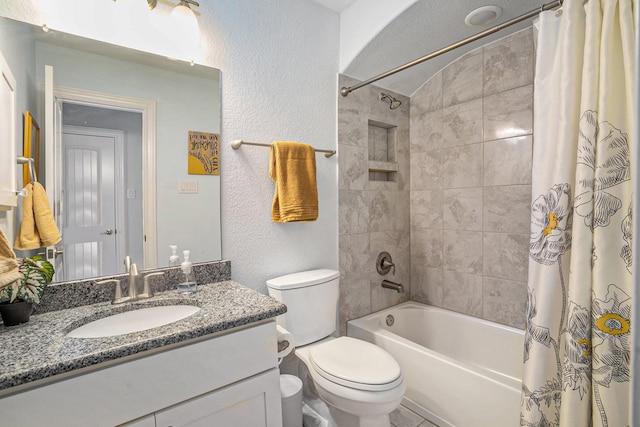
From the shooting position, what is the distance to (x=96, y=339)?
0.90m

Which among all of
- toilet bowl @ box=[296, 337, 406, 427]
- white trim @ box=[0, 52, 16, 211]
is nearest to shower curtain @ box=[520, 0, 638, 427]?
toilet bowl @ box=[296, 337, 406, 427]

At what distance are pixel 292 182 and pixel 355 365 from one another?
38.6 inches

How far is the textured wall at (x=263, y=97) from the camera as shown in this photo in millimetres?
1504

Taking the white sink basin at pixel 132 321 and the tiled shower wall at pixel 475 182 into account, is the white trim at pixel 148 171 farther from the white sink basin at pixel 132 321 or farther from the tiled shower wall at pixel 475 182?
the tiled shower wall at pixel 475 182

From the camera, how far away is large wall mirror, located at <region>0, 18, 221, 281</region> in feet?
3.91

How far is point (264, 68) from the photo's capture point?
173 cm

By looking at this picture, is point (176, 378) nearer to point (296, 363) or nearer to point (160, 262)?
point (160, 262)

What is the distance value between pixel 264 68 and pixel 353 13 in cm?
73

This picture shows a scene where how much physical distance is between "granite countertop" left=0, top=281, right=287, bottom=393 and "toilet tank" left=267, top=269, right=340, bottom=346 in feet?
1.02

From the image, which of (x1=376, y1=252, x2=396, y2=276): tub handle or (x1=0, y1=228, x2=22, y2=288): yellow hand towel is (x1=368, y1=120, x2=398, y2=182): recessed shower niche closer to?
(x1=376, y1=252, x2=396, y2=276): tub handle

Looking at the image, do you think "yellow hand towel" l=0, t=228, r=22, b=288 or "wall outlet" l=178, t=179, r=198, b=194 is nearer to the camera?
"yellow hand towel" l=0, t=228, r=22, b=288

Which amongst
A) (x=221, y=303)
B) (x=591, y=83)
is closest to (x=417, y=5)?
(x=591, y=83)

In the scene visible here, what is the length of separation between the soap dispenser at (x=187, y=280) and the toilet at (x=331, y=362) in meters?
0.41

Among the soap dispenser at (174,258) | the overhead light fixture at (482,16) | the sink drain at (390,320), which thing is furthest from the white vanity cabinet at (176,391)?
the overhead light fixture at (482,16)
